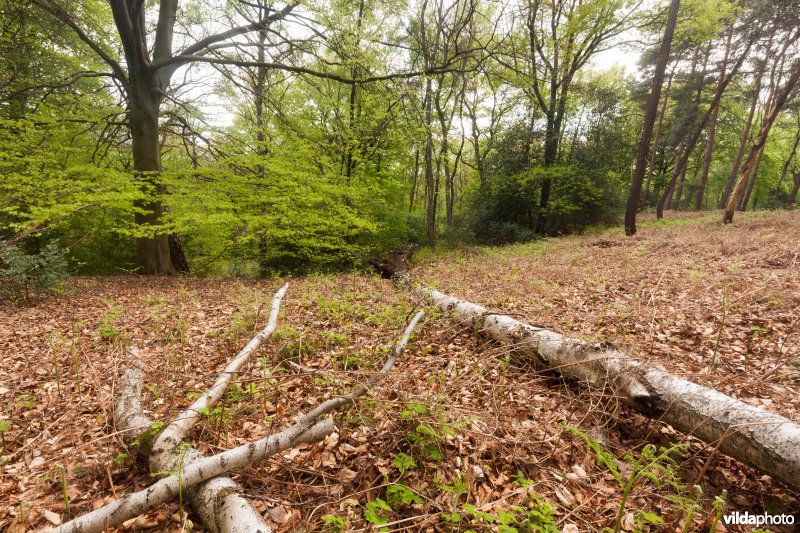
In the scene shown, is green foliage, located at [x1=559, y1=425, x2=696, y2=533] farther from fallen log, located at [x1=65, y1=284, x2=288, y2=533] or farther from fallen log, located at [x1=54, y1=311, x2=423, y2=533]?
fallen log, located at [x1=65, y1=284, x2=288, y2=533]

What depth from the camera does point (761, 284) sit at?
5.19 m

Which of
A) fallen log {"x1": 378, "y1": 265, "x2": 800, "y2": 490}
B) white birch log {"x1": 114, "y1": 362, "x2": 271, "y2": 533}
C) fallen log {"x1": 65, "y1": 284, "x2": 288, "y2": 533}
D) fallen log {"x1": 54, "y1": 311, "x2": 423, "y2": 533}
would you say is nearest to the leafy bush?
fallen log {"x1": 65, "y1": 284, "x2": 288, "y2": 533}

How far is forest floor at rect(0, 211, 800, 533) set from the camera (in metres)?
2.15

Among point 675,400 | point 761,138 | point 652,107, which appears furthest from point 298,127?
point 761,138

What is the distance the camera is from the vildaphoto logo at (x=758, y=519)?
199 cm

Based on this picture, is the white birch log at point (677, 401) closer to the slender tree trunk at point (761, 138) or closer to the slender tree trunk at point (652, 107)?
the slender tree trunk at point (652, 107)

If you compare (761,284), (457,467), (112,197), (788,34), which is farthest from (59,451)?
(788,34)

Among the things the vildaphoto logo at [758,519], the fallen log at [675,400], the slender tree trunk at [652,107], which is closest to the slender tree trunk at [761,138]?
the slender tree trunk at [652,107]

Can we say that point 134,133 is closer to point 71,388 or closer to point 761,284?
point 71,388

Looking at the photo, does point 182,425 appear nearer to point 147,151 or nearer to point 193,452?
point 193,452

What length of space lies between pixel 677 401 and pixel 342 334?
152 inches

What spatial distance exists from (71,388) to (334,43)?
27.4 feet

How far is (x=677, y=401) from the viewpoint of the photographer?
2.60 meters

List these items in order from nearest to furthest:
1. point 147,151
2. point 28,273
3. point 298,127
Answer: point 28,273
point 147,151
point 298,127
